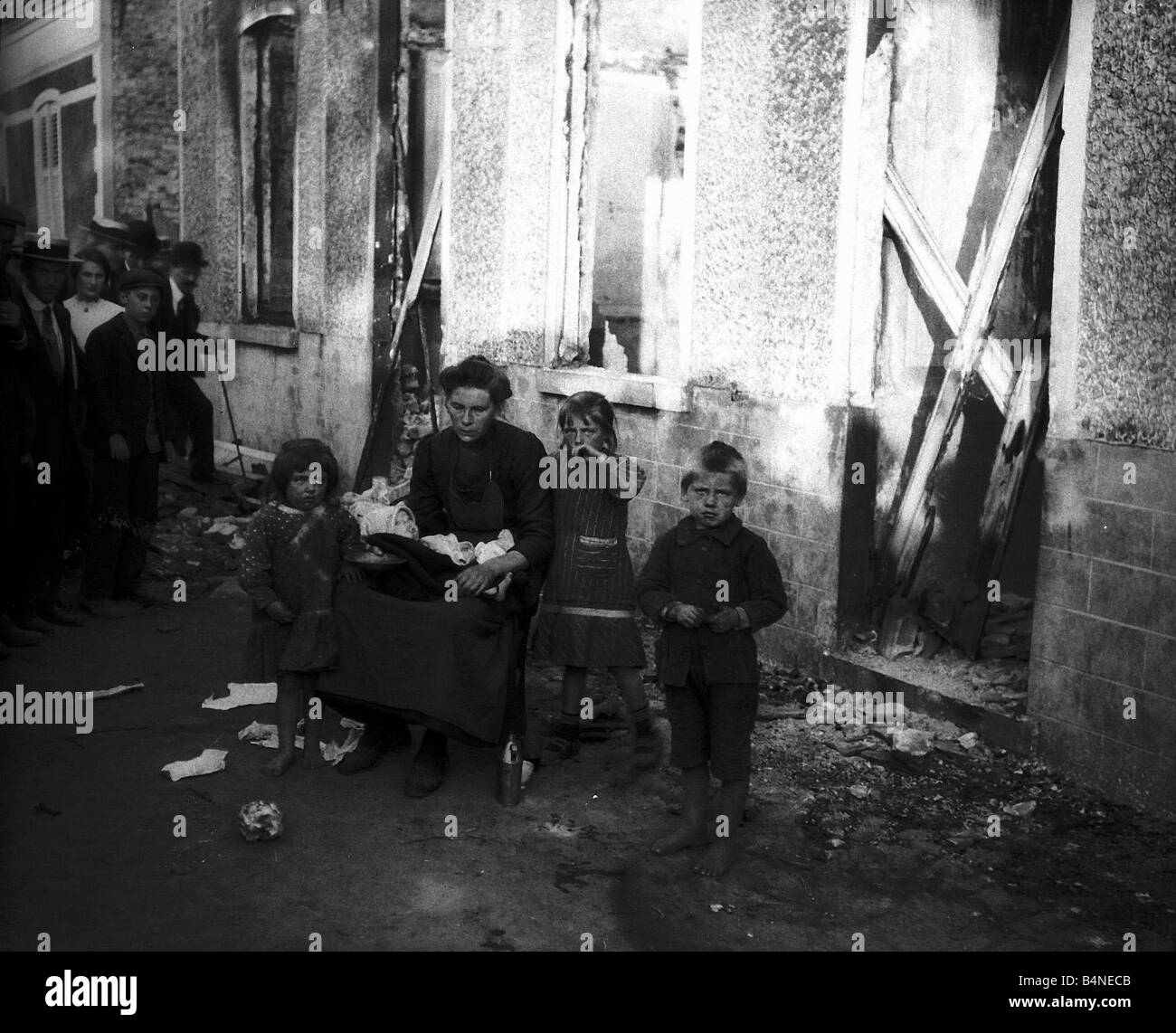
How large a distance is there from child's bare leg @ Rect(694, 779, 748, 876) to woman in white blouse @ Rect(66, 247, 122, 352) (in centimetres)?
564

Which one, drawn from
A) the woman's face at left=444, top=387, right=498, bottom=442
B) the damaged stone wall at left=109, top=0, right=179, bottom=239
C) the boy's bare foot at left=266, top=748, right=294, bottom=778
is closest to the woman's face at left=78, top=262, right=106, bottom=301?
the woman's face at left=444, top=387, right=498, bottom=442

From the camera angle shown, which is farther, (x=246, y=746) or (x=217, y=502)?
(x=217, y=502)

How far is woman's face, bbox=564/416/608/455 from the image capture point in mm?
5531

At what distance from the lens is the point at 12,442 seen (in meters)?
6.92

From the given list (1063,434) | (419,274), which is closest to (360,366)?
(419,274)

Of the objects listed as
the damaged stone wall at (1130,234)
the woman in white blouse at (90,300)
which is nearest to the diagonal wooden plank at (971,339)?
the damaged stone wall at (1130,234)

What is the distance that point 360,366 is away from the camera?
1164cm

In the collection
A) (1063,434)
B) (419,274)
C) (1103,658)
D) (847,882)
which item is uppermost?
(419,274)

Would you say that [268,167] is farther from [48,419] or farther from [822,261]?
[822,261]

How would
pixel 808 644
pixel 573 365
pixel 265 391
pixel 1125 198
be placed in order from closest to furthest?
pixel 1125 198
pixel 808 644
pixel 573 365
pixel 265 391

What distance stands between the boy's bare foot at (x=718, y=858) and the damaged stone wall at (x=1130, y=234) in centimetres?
218

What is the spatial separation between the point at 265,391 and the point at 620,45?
5.37 meters

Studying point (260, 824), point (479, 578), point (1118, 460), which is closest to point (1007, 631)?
point (1118, 460)

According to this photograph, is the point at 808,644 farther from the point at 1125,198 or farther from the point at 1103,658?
the point at 1125,198
